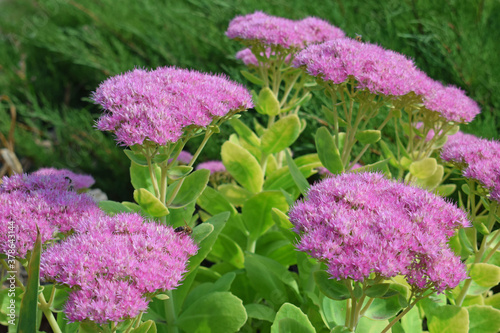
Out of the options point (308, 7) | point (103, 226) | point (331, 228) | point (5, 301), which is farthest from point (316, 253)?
point (308, 7)

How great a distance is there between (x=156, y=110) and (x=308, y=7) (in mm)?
1847

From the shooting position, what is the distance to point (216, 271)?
1422 millimetres

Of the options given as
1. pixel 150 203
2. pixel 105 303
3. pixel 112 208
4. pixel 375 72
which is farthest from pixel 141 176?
pixel 375 72

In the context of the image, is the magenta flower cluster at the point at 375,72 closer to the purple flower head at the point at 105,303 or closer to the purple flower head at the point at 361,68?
the purple flower head at the point at 361,68

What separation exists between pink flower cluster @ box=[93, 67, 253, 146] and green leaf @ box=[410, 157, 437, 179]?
0.49 meters

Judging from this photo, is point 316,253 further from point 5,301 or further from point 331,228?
point 5,301

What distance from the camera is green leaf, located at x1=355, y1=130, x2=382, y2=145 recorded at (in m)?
1.15

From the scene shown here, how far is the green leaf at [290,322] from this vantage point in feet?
2.81

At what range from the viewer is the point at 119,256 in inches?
30.0

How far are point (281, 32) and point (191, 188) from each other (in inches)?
21.3

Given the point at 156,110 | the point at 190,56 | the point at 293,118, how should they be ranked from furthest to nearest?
the point at 190,56
the point at 293,118
the point at 156,110

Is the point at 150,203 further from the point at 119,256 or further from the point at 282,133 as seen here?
the point at 282,133

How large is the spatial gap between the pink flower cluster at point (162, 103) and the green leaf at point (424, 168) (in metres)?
0.49

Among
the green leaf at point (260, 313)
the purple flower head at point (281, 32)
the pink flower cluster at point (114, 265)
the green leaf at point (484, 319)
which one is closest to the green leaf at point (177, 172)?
the pink flower cluster at point (114, 265)
